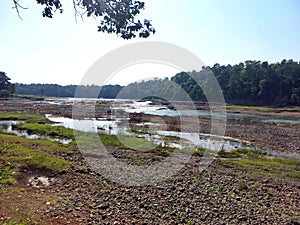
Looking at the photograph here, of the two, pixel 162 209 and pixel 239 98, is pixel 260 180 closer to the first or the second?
pixel 162 209

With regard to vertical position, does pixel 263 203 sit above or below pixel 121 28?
below

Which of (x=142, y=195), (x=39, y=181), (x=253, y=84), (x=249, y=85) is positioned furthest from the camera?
(x=249, y=85)

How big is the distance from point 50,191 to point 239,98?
351 feet

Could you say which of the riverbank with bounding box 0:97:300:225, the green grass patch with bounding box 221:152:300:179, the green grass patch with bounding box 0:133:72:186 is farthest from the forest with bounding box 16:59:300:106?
the green grass patch with bounding box 0:133:72:186

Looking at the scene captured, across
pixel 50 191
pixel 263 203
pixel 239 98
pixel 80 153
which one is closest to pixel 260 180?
pixel 263 203

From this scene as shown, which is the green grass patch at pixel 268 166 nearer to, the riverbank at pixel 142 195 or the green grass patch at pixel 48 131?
the riverbank at pixel 142 195

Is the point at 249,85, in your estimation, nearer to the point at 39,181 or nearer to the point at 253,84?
the point at 253,84

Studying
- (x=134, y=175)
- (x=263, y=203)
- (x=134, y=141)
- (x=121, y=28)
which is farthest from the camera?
(x=134, y=141)

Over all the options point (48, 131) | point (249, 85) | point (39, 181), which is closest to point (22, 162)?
point (39, 181)

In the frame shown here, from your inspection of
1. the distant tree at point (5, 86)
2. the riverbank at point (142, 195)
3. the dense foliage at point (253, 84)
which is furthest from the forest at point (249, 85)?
the riverbank at point (142, 195)

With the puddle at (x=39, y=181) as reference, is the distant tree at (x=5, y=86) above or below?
above

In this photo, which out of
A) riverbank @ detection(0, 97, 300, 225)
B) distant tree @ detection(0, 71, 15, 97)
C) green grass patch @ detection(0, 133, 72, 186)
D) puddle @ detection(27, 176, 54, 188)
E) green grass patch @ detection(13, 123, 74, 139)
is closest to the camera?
riverbank @ detection(0, 97, 300, 225)

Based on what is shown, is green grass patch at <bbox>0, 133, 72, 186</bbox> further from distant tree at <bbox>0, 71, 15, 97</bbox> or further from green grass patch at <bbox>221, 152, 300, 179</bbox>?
distant tree at <bbox>0, 71, 15, 97</bbox>

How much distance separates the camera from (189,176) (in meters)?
14.2
